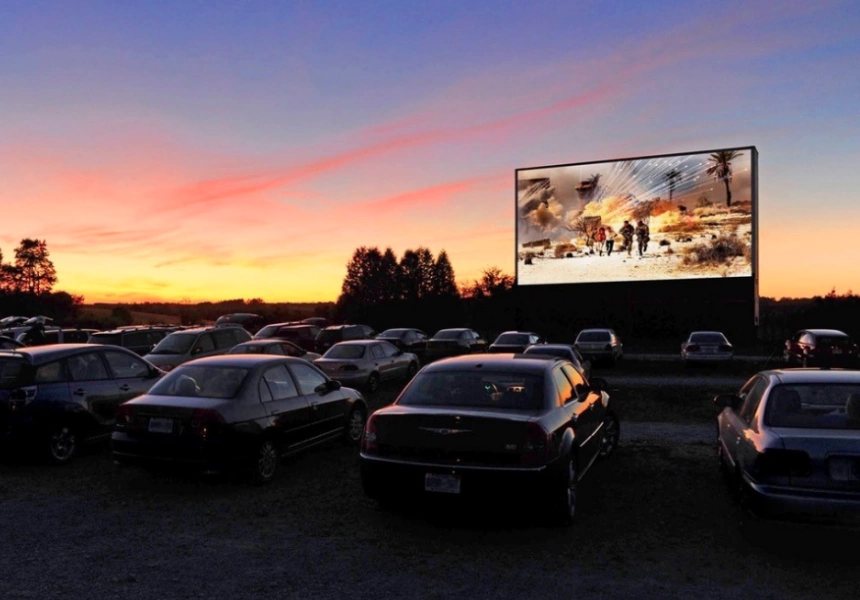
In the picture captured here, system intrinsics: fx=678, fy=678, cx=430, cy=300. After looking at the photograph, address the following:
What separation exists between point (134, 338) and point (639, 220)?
3272 centimetres

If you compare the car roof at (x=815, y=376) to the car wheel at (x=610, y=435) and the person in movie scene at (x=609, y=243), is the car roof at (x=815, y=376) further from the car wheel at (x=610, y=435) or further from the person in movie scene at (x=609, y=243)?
the person in movie scene at (x=609, y=243)

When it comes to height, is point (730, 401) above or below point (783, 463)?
above

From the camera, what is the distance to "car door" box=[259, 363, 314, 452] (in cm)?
848

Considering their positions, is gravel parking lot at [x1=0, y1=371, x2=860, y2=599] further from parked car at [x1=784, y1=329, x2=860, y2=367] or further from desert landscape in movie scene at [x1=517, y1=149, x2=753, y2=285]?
desert landscape in movie scene at [x1=517, y1=149, x2=753, y2=285]

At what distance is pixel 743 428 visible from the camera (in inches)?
263

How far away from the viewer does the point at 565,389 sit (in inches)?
288

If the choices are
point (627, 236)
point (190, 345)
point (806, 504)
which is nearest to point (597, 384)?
point (806, 504)

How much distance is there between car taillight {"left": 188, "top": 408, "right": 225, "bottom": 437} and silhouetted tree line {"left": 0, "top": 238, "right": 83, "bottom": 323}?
76.1m

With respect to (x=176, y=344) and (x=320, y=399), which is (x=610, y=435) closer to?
(x=320, y=399)

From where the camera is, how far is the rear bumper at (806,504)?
528cm

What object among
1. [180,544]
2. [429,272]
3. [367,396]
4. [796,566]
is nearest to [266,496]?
[180,544]

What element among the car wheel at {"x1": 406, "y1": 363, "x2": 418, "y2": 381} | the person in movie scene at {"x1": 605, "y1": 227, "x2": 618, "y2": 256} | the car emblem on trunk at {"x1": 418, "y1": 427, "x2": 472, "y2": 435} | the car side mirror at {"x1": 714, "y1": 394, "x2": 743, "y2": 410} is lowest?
the car wheel at {"x1": 406, "y1": 363, "x2": 418, "y2": 381}

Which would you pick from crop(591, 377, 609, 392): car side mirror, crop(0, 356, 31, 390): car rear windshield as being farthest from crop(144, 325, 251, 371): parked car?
crop(591, 377, 609, 392): car side mirror

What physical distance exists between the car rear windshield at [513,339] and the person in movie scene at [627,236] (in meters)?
21.3
